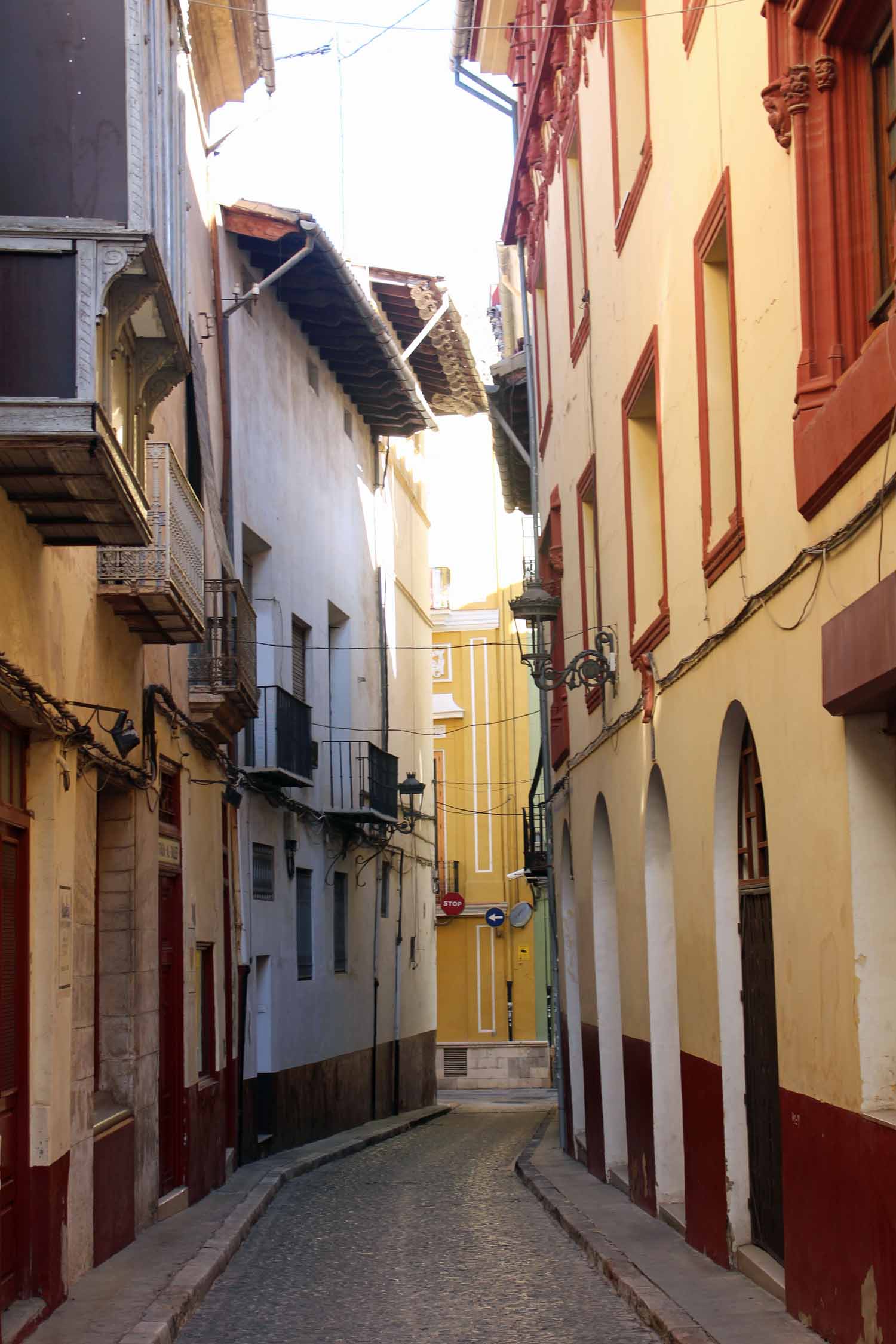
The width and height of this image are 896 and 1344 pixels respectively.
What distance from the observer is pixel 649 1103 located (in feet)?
42.4

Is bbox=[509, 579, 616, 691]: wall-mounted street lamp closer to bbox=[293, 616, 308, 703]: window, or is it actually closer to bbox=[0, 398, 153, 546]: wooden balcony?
bbox=[293, 616, 308, 703]: window

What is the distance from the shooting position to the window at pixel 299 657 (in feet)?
71.8

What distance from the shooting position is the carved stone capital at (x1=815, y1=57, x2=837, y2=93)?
7488 millimetres

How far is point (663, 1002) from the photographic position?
12.7 meters

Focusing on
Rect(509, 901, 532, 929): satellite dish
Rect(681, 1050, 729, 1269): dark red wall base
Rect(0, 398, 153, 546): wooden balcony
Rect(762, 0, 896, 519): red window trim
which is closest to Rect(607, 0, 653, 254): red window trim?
Rect(762, 0, 896, 519): red window trim

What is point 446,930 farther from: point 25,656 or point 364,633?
point 25,656

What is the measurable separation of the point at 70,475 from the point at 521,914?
32660 mm

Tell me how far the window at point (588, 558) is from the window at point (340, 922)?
845cm

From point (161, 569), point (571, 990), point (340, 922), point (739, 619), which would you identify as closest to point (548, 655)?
point (571, 990)

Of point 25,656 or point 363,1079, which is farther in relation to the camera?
A: point 363,1079

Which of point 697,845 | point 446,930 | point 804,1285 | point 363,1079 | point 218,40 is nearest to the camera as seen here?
point 804,1285

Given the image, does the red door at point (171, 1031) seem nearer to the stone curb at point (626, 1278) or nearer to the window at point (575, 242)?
the stone curb at point (626, 1278)

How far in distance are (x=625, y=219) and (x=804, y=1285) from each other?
26.5 ft

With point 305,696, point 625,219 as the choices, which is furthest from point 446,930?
point 625,219
